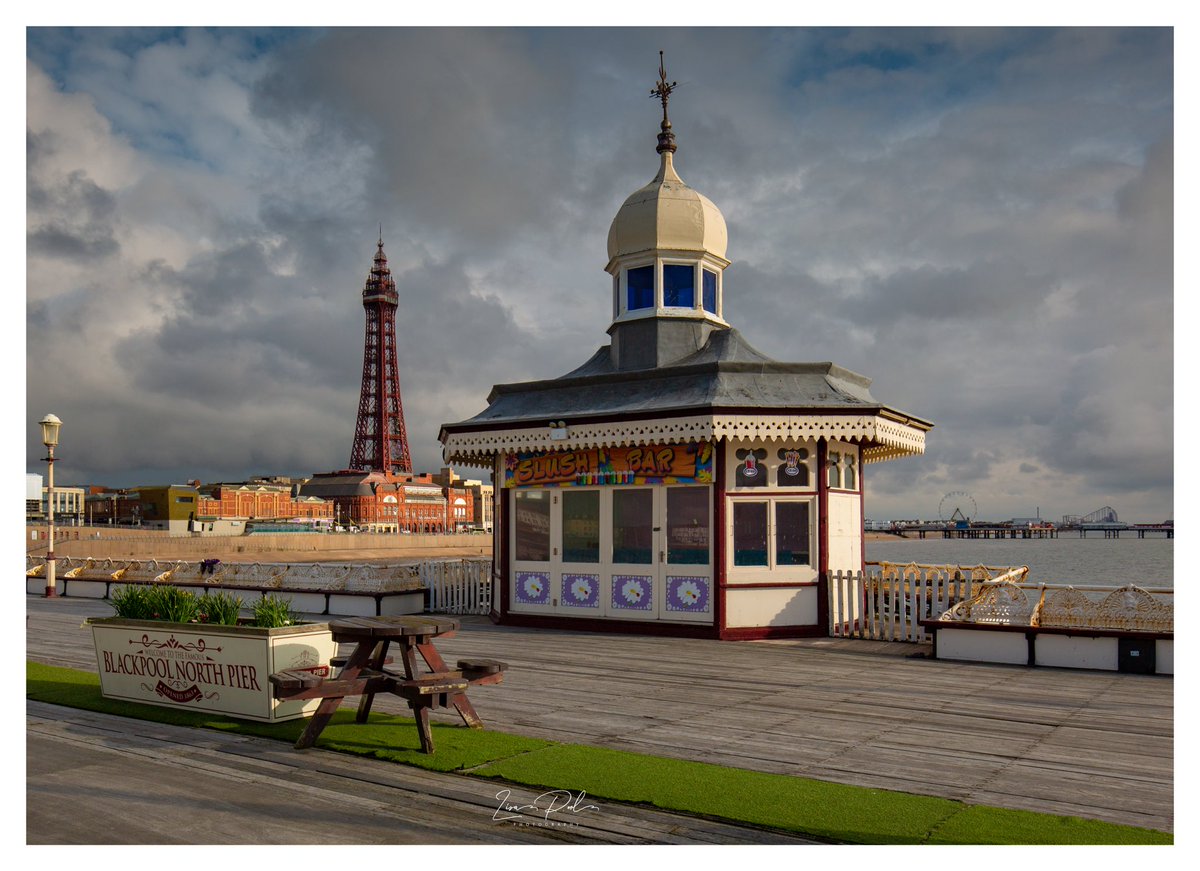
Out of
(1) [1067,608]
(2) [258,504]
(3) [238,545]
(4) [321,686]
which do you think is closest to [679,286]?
(1) [1067,608]

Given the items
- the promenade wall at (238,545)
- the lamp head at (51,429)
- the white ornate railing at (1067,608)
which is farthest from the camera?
the promenade wall at (238,545)

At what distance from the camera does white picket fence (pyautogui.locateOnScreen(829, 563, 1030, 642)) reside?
470 inches

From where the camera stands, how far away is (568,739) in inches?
260

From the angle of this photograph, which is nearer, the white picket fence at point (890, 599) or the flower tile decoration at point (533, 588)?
the white picket fence at point (890, 599)

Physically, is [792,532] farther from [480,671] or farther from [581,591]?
[480,671]

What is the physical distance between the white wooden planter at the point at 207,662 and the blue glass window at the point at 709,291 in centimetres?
983

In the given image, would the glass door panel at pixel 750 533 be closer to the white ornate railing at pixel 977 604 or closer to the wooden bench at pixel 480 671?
the white ornate railing at pixel 977 604

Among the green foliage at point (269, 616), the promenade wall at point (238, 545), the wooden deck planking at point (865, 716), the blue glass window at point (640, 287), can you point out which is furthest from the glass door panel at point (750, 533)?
the promenade wall at point (238, 545)

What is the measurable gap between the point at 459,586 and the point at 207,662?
9.14m

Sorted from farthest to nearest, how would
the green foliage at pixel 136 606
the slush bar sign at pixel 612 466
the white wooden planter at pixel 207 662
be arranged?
the slush bar sign at pixel 612 466 < the green foliage at pixel 136 606 < the white wooden planter at pixel 207 662

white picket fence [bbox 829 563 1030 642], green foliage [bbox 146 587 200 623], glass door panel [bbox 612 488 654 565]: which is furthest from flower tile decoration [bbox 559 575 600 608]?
green foliage [bbox 146 587 200 623]

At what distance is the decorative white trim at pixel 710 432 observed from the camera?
40.2 ft

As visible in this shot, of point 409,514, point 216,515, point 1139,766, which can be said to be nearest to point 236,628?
point 1139,766

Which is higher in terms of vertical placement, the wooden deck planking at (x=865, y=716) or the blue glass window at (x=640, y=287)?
the blue glass window at (x=640, y=287)
